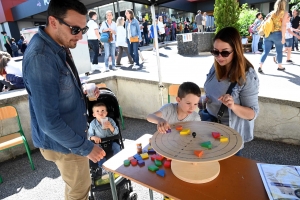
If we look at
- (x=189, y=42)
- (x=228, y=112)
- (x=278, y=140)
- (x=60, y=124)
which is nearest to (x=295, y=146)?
(x=278, y=140)

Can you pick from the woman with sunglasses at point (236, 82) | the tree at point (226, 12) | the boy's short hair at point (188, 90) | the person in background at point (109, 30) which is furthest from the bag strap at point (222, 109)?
the tree at point (226, 12)

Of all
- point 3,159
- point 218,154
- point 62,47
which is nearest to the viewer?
point 218,154

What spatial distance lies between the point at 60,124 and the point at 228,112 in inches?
52.8

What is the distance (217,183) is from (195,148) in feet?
0.90

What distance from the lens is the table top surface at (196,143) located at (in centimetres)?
131

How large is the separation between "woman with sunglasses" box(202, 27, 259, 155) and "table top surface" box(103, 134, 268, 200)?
362 millimetres

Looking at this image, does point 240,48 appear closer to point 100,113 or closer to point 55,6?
point 55,6

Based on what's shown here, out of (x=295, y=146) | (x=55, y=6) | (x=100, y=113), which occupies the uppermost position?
(x=55, y=6)

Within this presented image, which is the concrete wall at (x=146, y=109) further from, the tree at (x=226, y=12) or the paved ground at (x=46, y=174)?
the tree at (x=226, y=12)

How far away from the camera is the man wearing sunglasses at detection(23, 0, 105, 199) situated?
1429mm

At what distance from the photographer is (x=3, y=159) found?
3738mm

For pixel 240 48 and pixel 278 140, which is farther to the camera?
pixel 278 140

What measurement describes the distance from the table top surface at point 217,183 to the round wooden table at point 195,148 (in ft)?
A: 0.16

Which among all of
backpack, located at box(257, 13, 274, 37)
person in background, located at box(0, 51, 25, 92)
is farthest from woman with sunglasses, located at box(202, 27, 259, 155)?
backpack, located at box(257, 13, 274, 37)
